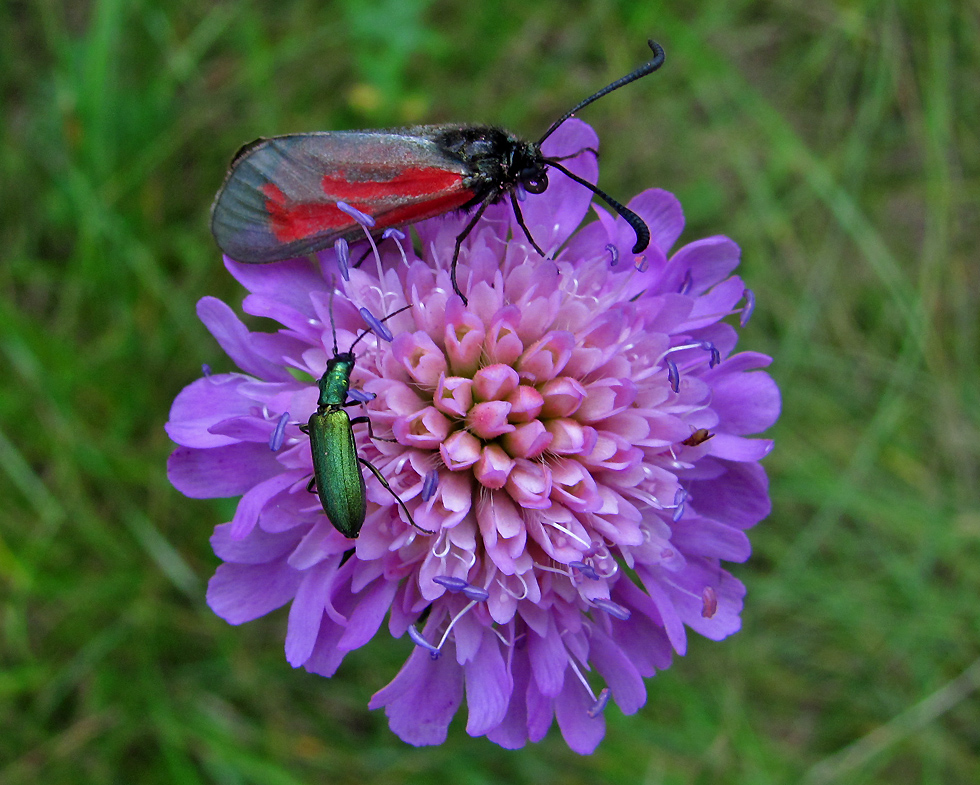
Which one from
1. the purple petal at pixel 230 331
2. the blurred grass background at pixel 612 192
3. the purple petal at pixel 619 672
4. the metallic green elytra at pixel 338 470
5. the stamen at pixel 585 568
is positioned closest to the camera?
the metallic green elytra at pixel 338 470

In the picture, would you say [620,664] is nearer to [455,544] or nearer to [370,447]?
[455,544]

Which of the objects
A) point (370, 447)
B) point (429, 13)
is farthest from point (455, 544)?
point (429, 13)

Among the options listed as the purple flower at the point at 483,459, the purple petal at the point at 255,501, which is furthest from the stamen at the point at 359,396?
the purple petal at the point at 255,501

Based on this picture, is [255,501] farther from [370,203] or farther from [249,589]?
[370,203]

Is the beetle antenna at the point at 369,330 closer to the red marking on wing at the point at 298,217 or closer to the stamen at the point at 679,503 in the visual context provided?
the red marking on wing at the point at 298,217

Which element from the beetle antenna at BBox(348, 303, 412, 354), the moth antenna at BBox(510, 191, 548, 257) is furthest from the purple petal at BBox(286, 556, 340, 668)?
the moth antenna at BBox(510, 191, 548, 257)

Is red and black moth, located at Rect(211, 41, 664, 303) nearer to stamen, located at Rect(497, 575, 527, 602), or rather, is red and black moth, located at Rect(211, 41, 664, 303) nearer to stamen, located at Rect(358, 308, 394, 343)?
stamen, located at Rect(358, 308, 394, 343)

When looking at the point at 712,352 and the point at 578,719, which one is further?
the point at 578,719

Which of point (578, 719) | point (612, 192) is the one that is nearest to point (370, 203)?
point (578, 719)
